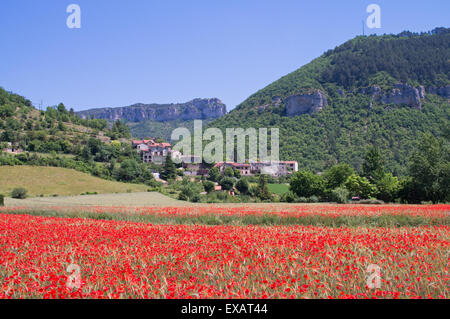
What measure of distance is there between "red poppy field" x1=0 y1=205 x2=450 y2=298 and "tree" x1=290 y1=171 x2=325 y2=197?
59.7m

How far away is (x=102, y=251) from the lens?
26.7 feet

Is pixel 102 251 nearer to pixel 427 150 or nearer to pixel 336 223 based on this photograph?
pixel 336 223

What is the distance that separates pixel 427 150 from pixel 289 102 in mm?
105800

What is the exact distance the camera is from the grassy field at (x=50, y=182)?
56375mm

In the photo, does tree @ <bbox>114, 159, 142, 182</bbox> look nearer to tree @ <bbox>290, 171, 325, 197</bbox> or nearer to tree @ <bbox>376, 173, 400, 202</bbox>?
Answer: tree @ <bbox>290, 171, 325, 197</bbox>

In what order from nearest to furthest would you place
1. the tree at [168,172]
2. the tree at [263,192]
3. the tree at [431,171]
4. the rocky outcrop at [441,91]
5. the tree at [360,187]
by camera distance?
1. the tree at [431,171]
2. the tree at [360,187]
3. the tree at [263,192]
4. the tree at [168,172]
5. the rocky outcrop at [441,91]

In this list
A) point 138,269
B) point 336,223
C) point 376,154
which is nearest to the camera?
point 138,269

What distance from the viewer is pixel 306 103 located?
495 ft

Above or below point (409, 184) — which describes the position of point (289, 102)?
above

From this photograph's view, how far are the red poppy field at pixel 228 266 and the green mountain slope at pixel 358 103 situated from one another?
94.5m

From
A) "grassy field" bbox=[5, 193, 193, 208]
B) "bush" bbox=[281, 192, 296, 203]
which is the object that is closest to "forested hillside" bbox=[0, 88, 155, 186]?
"bush" bbox=[281, 192, 296, 203]

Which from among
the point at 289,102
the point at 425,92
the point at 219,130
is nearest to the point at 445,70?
the point at 425,92

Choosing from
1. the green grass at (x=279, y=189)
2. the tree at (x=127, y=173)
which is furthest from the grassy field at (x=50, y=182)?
the green grass at (x=279, y=189)

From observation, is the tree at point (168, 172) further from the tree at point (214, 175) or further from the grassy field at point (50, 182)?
the grassy field at point (50, 182)
